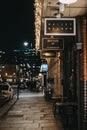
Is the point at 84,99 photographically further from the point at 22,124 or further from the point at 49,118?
the point at 49,118

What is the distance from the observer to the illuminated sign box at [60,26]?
1110cm

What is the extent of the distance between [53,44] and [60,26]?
367 cm

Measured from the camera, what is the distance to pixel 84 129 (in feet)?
39.9

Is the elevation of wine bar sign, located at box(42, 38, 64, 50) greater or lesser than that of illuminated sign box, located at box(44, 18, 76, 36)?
lesser

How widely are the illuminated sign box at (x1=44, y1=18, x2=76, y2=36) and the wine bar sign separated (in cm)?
339

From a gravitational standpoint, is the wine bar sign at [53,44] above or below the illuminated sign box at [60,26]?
below

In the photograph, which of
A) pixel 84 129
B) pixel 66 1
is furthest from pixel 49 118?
pixel 66 1

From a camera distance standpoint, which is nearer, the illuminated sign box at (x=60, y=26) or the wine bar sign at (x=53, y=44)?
the illuminated sign box at (x=60, y=26)

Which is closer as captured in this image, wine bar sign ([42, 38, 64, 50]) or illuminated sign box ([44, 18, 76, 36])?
illuminated sign box ([44, 18, 76, 36])

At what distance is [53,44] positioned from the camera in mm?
14789

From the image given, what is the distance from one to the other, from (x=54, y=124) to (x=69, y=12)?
5.38 meters

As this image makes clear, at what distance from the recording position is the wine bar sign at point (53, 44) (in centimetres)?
1464

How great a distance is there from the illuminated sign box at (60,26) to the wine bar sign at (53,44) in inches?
133

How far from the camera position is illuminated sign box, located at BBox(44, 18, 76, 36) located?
11.1 meters
